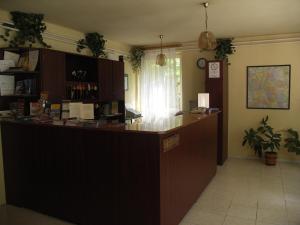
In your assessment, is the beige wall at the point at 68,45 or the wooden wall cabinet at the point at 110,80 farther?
the wooden wall cabinet at the point at 110,80

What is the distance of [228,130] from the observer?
5582mm

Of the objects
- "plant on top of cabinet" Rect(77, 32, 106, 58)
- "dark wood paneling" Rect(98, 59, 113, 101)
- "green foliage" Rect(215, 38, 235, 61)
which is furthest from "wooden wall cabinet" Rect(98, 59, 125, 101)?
"green foliage" Rect(215, 38, 235, 61)

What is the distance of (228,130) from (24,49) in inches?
164

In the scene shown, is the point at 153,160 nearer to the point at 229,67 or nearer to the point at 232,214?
the point at 232,214

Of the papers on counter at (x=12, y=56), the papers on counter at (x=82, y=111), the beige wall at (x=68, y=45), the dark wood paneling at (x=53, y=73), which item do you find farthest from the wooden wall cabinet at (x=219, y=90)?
the papers on counter at (x=12, y=56)

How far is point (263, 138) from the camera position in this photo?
527cm

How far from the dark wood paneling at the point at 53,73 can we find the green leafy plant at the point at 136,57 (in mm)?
2639

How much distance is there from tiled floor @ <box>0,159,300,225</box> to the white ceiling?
2.51 meters

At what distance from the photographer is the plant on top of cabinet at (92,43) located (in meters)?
4.79

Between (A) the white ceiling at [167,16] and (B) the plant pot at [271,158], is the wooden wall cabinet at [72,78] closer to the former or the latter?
(A) the white ceiling at [167,16]

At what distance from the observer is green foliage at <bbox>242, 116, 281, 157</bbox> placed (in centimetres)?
487

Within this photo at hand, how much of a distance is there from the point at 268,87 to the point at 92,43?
3542 millimetres

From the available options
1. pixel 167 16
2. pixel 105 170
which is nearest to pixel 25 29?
pixel 167 16

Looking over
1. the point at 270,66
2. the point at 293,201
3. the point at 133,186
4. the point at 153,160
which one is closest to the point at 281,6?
the point at 270,66
